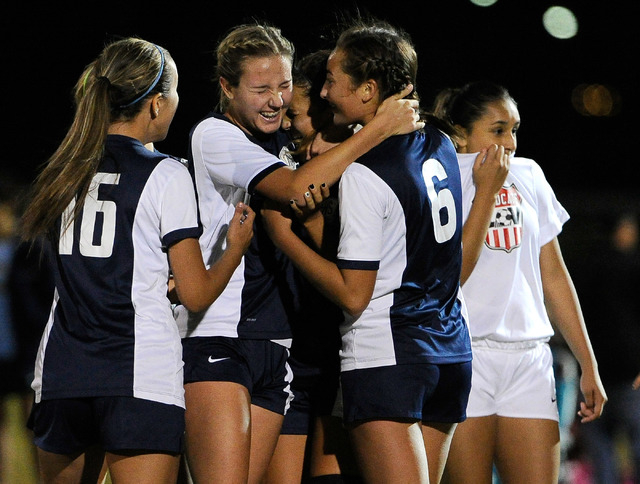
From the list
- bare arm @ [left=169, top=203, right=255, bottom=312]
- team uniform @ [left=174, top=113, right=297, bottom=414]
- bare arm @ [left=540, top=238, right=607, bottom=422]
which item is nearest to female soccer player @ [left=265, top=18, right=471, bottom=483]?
bare arm @ [left=169, top=203, right=255, bottom=312]

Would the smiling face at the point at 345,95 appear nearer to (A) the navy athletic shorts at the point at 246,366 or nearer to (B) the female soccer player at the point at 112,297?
(B) the female soccer player at the point at 112,297

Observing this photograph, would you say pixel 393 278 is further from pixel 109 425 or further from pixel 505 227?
pixel 109 425

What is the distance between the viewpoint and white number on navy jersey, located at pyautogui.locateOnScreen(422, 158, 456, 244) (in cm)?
280

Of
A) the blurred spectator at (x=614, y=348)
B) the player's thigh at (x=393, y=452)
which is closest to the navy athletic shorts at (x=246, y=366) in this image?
the player's thigh at (x=393, y=452)

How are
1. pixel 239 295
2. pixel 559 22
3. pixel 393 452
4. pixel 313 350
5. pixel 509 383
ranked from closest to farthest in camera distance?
pixel 393 452, pixel 239 295, pixel 313 350, pixel 509 383, pixel 559 22

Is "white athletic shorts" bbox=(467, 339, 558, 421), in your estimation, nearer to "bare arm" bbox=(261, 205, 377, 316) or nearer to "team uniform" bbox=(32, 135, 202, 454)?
"bare arm" bbox=(261, 205, 377, 316)

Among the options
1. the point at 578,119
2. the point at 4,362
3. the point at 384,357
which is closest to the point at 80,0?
the point at 4,362

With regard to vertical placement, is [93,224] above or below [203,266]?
above

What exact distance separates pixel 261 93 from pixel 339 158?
455 mm

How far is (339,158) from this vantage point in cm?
278

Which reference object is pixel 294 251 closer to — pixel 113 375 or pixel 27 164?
pixel 113 375

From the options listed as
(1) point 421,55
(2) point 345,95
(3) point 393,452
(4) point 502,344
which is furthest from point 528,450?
(1) point 421,55

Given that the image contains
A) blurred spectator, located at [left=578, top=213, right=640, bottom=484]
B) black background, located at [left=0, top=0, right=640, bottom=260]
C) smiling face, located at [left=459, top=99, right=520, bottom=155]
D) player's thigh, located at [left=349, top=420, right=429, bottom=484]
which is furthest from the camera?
black background, located at [left=0, top=0, right=640, bottom=260]

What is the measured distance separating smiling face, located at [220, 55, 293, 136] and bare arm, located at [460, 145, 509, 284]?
77 centimetres
